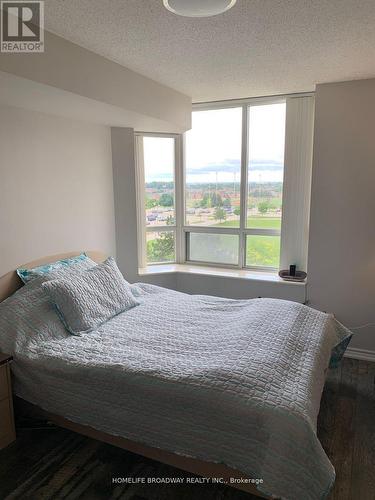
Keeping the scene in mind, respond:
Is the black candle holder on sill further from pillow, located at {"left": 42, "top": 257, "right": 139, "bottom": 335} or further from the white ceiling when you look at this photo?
the white ceiling

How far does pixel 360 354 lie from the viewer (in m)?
3.31

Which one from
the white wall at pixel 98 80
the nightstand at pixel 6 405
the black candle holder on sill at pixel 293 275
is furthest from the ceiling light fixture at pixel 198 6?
the black candle holder on sill at pixel 293 275

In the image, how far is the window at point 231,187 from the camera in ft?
11.9

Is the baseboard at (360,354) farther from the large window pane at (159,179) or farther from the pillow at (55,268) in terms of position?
the pillow at (55,268)

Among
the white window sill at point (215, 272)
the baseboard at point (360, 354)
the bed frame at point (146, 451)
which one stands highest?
the white window sill at point (215, 272)

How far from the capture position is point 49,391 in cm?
207

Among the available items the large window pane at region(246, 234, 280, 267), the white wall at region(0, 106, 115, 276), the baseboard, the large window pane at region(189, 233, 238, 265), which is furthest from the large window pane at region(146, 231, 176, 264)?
the baseboard

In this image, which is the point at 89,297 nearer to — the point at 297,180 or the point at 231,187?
the point at 231,187

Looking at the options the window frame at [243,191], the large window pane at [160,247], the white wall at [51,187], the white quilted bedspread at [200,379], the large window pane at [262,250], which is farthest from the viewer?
the large window pane at [160,247]

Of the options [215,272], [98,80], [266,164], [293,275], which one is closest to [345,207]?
[293,275]

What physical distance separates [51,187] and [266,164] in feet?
7.18

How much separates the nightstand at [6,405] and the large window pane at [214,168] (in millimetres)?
2666

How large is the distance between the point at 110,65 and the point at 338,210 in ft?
7.41

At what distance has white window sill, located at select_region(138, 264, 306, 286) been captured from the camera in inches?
145
